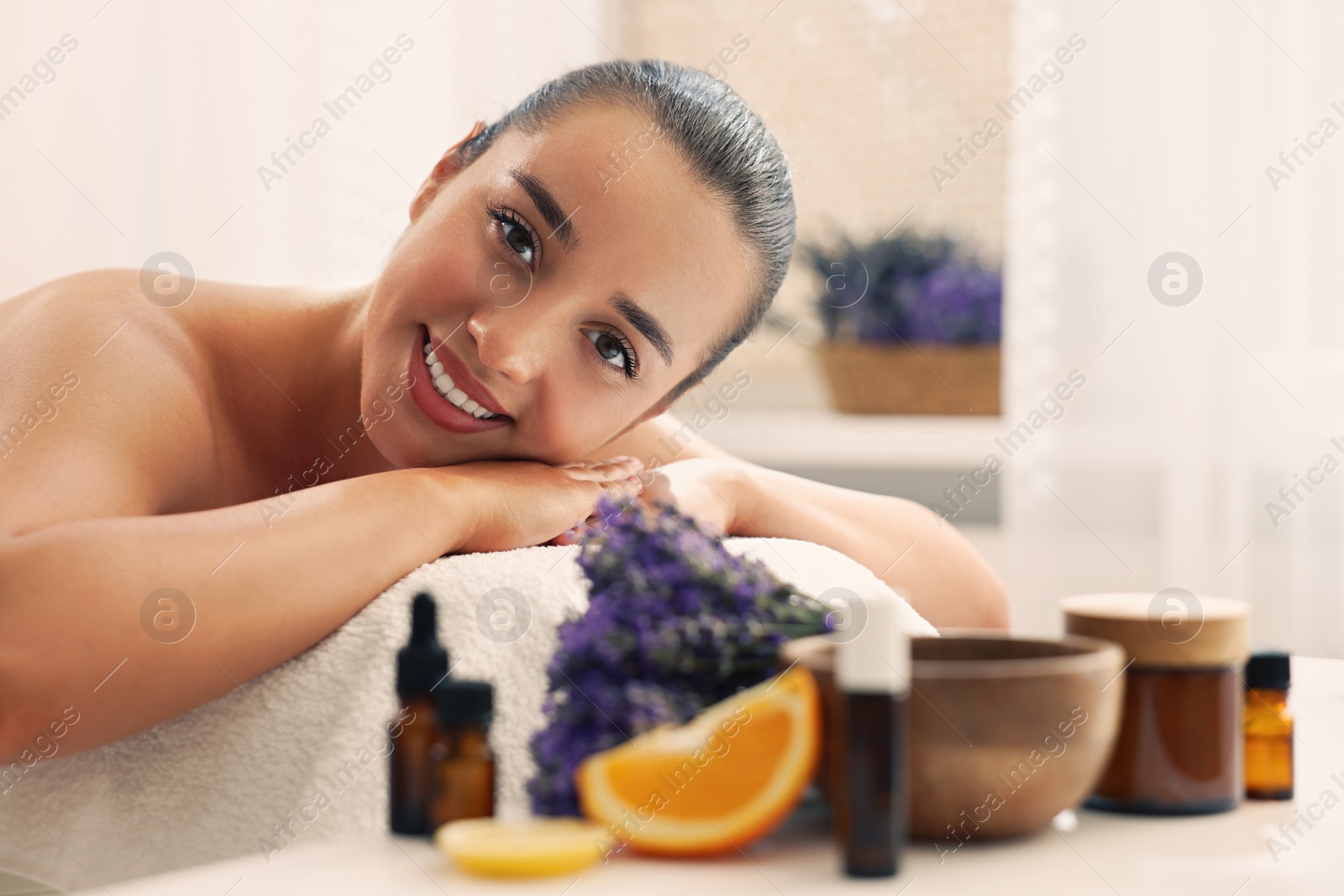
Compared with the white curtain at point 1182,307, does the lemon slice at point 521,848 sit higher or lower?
lower

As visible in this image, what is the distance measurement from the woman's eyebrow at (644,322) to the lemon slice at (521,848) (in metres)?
0.61

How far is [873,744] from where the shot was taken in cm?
52

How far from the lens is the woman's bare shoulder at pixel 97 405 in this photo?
882 millimetres

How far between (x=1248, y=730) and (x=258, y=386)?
3.32ft

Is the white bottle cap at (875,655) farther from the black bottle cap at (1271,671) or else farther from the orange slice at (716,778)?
the black bottle cap at (1271,671)

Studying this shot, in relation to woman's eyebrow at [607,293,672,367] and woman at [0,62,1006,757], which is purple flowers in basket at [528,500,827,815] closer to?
woman at [0,62,1006,757]

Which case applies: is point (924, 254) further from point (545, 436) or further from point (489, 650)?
point (489, 650)

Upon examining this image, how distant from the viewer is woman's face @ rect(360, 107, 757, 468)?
42.3 inches

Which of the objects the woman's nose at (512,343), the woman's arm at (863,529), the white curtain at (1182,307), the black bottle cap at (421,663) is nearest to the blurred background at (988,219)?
the white curtain at (1182,307)

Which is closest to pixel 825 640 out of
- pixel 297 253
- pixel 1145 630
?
pixel 1145 630

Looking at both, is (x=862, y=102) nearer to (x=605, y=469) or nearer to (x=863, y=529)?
(x=863, y=529)

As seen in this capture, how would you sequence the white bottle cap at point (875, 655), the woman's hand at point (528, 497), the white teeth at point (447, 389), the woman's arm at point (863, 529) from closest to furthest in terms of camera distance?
the white bottle cap at point (875, 655), the woman's hand at point (528, 497), the white teeth at point (447, 389), the woman's arm at point (863, 529)

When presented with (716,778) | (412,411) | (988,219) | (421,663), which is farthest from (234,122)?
(716,778)

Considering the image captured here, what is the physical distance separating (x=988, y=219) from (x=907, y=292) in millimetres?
313
